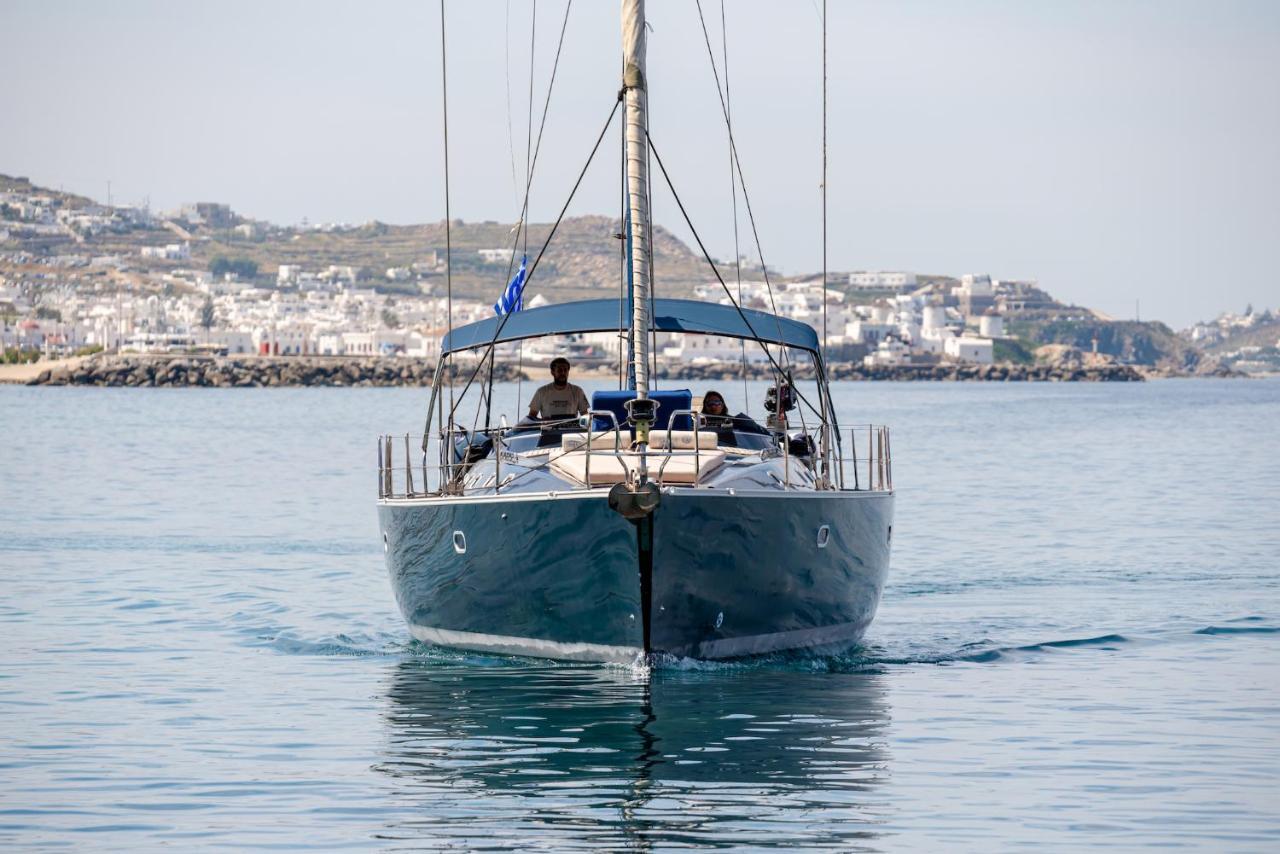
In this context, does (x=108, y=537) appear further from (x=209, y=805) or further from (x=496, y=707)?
(x=209, y=805)

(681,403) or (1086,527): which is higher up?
(681,403)

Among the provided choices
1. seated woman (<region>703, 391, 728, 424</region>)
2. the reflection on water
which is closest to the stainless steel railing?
seated woman (<region>703, 391, 728, 424</region>)

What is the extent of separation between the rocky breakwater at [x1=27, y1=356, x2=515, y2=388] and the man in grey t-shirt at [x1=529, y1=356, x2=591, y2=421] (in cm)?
16386

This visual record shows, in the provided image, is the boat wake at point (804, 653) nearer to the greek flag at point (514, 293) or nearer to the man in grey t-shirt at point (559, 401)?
the man in grey t-shirt at point (559, 401)

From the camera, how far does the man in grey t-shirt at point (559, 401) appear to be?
1942cm

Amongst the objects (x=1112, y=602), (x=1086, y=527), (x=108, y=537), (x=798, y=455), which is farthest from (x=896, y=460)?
(x=798, y=455)

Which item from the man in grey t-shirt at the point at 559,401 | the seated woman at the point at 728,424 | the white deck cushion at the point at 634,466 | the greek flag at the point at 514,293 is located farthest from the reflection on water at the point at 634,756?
the greek flag at the point at 514,293

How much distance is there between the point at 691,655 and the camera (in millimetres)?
17016

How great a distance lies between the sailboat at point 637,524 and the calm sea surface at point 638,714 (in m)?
0.39

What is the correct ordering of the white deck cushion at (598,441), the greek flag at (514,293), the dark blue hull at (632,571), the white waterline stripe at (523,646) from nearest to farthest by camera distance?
the dark blue hull at (632,571)
the white waterline stripe at (523,646)
the white deck cushion at (598,441)
the greek flag at (514,293)

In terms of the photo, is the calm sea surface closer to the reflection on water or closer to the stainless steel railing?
the reflection on water

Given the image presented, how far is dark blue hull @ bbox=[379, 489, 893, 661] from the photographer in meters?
16.3

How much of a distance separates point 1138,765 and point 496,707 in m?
5.10

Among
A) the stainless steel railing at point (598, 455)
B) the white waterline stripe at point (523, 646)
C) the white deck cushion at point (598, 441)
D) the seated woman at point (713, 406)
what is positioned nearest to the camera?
the stainless steel railing at point (598, 455)
